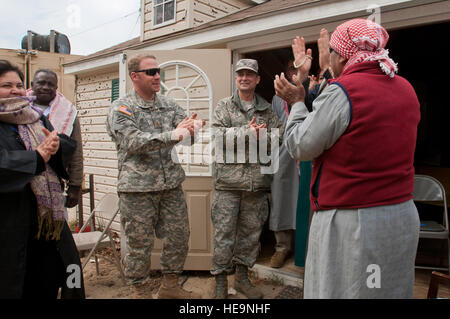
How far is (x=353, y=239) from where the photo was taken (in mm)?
1374

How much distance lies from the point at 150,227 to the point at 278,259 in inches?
64.0

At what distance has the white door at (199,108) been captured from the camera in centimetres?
358

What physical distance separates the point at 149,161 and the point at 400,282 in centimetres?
194

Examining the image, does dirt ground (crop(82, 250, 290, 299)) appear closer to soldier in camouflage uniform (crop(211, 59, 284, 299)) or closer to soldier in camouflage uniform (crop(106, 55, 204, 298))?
soldier in camouflage uniform (crop(211, 59, 284, 299))

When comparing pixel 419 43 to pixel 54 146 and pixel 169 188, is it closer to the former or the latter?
pixel 169 188

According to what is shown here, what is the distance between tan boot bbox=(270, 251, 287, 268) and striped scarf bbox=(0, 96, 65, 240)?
7.75ft

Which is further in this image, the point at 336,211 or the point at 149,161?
the point at 149,161

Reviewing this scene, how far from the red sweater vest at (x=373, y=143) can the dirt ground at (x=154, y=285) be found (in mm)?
2074

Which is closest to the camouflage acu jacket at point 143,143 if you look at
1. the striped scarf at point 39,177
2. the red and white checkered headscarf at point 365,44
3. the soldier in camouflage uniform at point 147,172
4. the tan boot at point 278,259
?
the soldier in camouflage uniform at point 147,172

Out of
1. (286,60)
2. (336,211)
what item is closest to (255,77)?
(336,211)

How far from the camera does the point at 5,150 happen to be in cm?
167

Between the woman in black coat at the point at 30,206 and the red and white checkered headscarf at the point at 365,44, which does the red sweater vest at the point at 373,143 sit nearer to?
the red and white checkered headscarf at the point at 365,44

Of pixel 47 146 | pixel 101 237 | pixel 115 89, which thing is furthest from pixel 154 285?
pixel 115 89
